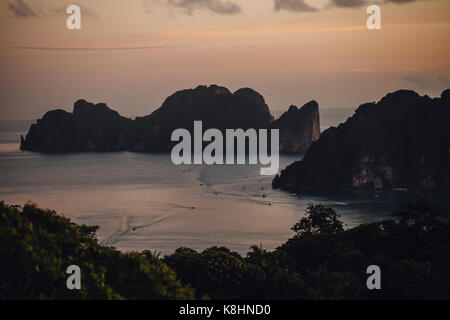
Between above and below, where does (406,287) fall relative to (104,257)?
below

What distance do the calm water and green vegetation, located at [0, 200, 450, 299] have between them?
22.3 meters

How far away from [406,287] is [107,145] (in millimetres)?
152209

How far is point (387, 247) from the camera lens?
100 ft

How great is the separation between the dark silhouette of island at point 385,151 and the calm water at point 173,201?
5.94 metres

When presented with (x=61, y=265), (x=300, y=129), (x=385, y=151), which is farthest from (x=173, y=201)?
(x=300, y=129)

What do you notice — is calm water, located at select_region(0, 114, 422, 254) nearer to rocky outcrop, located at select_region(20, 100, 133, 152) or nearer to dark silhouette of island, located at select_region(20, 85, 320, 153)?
rocky outcrop, located at select_region(20, 100, 133, 152)

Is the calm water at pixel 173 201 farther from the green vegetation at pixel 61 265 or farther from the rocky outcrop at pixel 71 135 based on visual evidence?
the rocky outcrop at pixel 71 135

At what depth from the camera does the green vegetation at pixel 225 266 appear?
16.9 metres

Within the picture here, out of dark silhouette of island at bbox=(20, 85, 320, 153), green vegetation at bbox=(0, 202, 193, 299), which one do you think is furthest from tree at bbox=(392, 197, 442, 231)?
dark silhouette of island at bbox=(20, 85, 320, 153)

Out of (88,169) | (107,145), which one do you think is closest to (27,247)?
(88,169)

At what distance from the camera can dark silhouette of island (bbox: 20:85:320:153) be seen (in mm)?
159875

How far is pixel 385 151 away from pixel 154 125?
90.0m

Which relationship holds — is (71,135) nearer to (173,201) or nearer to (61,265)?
(173,201)

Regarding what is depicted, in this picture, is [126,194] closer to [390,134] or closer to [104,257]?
[390,134]
